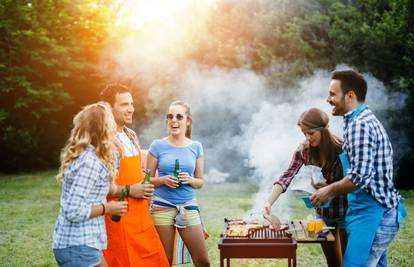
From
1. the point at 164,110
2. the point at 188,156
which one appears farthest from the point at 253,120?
the point at 188,156

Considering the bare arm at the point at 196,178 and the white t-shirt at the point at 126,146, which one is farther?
the bare arm at the point at 196,178

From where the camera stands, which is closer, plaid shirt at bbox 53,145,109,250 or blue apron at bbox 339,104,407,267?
plaid shirt at bbox 53,145,109,250

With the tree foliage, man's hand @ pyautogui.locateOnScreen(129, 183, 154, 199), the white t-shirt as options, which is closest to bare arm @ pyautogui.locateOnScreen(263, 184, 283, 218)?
man's hand @ pyautogui.locateOnScreen(129, 183, 154, 199)

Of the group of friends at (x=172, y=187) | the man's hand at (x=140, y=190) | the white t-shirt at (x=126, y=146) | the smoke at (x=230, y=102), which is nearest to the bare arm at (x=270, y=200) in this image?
the group of friends at (x=172, y=187)

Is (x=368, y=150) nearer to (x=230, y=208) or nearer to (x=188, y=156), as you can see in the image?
(x=188, y=156)

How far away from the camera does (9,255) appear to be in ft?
22.6

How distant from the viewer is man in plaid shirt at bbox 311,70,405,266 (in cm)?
326

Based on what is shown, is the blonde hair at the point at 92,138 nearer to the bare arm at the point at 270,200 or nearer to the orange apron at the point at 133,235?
the orange apron at the point at 133,235

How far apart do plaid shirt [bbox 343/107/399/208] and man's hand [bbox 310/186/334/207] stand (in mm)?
222

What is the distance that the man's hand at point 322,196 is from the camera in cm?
349

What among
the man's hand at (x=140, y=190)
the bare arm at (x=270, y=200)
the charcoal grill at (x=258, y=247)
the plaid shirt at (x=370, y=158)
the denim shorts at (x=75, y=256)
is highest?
the plaid shirt at (x=370, y=158)

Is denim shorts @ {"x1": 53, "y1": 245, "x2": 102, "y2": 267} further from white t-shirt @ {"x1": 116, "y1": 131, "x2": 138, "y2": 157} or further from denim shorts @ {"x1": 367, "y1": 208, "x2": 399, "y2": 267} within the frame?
denim shorts @ {"x1": 367, "y1": 208, "x2": 399, "y2": 267}

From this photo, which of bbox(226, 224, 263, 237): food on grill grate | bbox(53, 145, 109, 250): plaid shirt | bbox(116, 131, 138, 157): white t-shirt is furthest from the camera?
bbox(226, 224, 263, 237): food on grill grate

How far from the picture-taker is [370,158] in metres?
3.23
